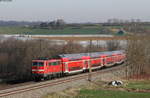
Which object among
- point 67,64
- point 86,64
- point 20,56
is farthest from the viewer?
point 20,56

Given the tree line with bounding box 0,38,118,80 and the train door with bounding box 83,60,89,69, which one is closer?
the train door with bounding box 83,60,89,69

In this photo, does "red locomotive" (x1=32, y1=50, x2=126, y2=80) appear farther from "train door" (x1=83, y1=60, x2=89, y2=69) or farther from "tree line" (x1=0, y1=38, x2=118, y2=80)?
"tree line" (x1=0, y1=38, x2=118, y2=80)

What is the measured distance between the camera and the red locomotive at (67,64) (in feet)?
133

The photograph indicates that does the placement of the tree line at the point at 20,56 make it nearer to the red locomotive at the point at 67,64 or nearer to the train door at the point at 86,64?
the red locomotive at the point at 67,64

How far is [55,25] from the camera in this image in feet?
468

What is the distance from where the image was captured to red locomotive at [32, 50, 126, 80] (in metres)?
40.5

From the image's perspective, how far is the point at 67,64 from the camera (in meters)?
46.5

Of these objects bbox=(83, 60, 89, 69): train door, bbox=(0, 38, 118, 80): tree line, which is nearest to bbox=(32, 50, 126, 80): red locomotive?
bbox=(83, 60, 89, 69): train door

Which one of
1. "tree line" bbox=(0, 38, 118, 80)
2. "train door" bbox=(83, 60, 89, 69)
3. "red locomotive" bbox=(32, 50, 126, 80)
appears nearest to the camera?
"red locomotive" bbox=(32, 50, 126, 80)

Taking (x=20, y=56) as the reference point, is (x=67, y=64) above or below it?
above

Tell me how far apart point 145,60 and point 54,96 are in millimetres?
37693

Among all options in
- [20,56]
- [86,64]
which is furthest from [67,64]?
[20,56]

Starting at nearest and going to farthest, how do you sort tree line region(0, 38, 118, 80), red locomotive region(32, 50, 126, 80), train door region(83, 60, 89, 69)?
1. red locomotive region(32, 50, 126, 80)
2. train door region(83, 60, 89, 69)
3. tree line region(0, 38, 118, 80)

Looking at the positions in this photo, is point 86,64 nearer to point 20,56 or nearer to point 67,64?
point 67,64
